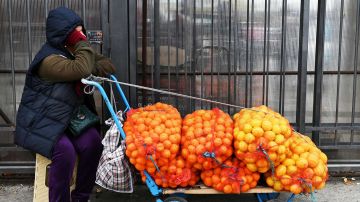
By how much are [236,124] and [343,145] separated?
6.43 ft

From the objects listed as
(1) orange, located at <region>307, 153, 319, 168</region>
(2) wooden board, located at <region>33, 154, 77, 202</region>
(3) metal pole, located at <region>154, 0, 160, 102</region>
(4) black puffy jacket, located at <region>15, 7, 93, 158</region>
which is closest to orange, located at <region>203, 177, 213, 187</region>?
(1) orange, located at <region>307, 153, 319, 168</region>

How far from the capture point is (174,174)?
12.0 ft

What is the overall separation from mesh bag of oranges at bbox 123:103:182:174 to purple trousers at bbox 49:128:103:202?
395mm

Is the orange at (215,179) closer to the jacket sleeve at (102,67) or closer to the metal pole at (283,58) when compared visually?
the jacket sleeve at (102,67)

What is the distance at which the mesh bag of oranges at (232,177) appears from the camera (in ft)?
12.0

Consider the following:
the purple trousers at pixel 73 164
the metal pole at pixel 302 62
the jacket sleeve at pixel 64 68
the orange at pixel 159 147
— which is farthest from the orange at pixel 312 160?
the jacket sleeve at pixel 64 68

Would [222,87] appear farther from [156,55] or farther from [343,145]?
[343,145]

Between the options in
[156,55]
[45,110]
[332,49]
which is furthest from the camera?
[332,49]

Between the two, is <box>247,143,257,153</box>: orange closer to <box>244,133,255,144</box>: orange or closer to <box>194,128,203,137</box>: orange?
<box>244,133,255,144</box>: orange

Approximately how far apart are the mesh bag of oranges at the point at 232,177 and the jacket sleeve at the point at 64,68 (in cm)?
130

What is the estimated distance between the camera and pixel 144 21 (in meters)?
4.54

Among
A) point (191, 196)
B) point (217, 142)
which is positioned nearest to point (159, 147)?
point (217, 142)

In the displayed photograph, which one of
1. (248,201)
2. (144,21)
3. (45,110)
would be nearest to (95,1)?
(144,21)

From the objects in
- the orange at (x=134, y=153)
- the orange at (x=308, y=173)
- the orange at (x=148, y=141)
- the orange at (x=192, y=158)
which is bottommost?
the orange at (x=308, y=173)
